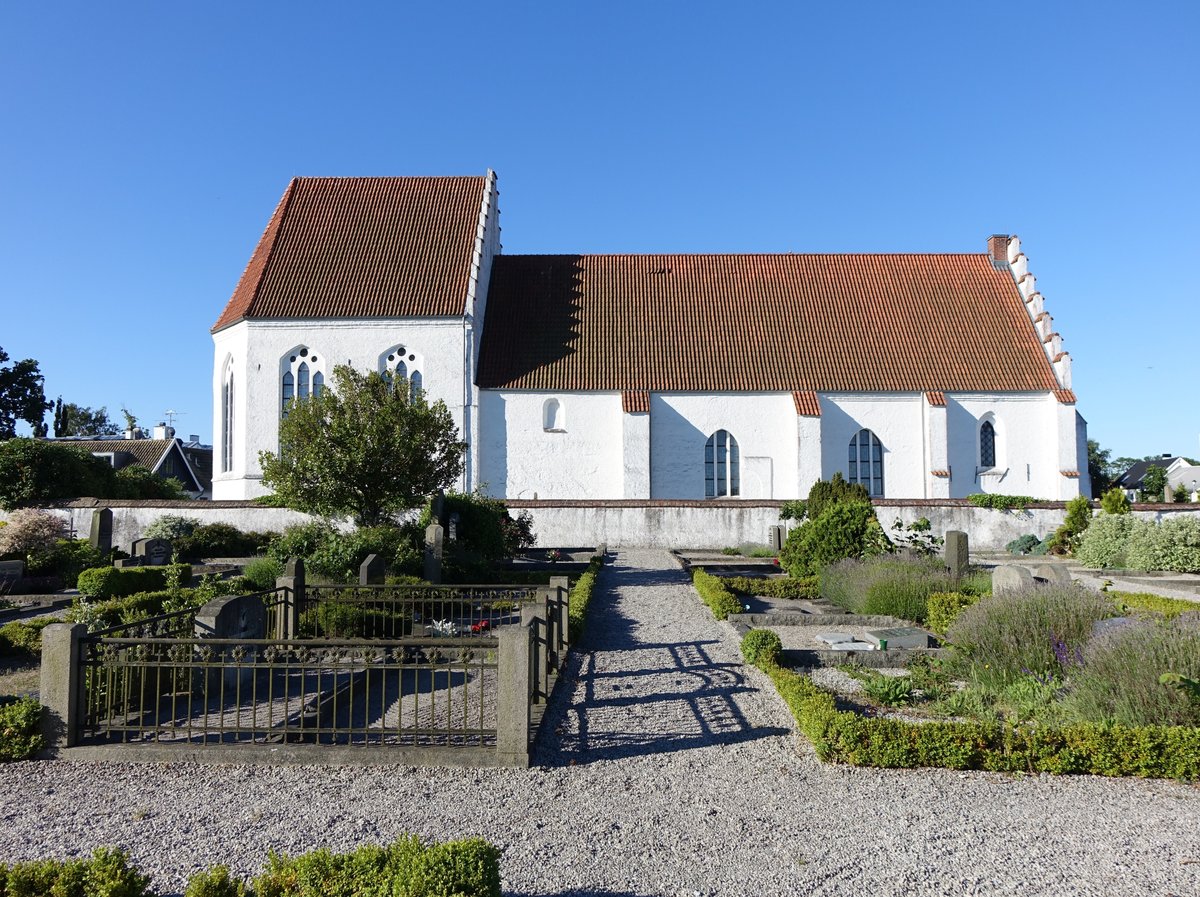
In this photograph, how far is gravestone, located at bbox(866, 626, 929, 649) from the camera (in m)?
Result: 10.3

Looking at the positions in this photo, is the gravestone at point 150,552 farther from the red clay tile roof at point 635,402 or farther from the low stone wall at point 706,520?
the red clay tile roof at point 635,402

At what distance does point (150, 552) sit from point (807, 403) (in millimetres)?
20503

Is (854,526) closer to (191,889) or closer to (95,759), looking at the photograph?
(95,759)

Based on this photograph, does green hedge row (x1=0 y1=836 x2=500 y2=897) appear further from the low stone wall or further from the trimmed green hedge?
the low stone wall

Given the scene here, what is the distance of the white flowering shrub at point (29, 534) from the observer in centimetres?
1858

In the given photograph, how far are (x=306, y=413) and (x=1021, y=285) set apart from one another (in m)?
28.3

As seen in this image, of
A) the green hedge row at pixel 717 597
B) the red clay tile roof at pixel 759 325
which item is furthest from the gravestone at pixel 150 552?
the red clay tile roof at pixel 759 325

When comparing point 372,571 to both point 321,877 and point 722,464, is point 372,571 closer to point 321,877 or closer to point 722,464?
point 321,877

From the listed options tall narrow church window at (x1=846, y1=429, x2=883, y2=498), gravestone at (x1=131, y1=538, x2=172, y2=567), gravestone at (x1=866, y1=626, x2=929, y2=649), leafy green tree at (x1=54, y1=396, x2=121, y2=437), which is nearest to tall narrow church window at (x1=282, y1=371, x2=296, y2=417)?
gravestone at (x1=131, y1=538, x2=172, y2=567)

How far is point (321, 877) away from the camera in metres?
3.65

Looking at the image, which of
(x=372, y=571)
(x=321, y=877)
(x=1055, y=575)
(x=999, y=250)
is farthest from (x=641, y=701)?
(x=999, y=250)

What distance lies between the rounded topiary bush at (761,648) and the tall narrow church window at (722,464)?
785 inches

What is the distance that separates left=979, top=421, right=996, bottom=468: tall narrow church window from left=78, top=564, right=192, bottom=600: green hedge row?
85.7 ft

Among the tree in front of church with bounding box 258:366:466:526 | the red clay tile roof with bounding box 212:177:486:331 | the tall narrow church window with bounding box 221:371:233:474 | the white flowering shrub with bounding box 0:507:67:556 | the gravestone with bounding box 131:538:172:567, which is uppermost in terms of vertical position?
the red clay tile roof with bounding box 212:177:486:331
